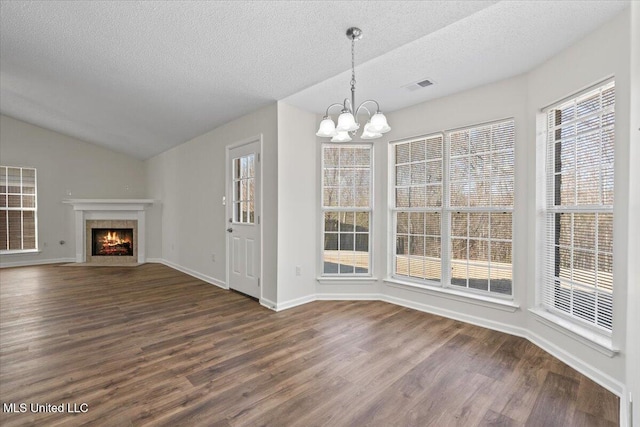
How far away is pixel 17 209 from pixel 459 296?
8.80 meters

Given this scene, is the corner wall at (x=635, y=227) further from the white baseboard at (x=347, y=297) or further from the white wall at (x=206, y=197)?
the white wall at (x=206, y=197)

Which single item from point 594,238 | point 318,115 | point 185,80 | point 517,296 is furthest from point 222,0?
point 517,296

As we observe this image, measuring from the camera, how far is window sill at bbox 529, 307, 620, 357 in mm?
2163

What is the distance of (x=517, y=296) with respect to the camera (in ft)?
9.84

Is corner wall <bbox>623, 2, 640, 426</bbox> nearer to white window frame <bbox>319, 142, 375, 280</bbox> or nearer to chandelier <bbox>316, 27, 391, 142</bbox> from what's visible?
chandelier <bbox>316, 27, 391, 142</bbox>

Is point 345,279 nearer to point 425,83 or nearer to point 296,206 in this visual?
point 296,206

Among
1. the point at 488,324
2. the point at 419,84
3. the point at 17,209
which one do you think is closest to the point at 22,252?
the point at 17,209

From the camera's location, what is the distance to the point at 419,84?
316 cm

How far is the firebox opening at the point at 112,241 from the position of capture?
23.6 ft

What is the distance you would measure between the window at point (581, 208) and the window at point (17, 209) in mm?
9345

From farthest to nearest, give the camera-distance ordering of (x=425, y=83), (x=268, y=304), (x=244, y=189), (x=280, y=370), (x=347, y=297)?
(x=244, y=189)
(x=347, y=297)
(x=268, y=304)
(x=425, y=83)
(x=280, y=370)

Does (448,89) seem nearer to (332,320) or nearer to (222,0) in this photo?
(222,0)

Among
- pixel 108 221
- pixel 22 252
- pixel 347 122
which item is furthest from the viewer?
pixel 108 221

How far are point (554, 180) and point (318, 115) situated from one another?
271 cm
